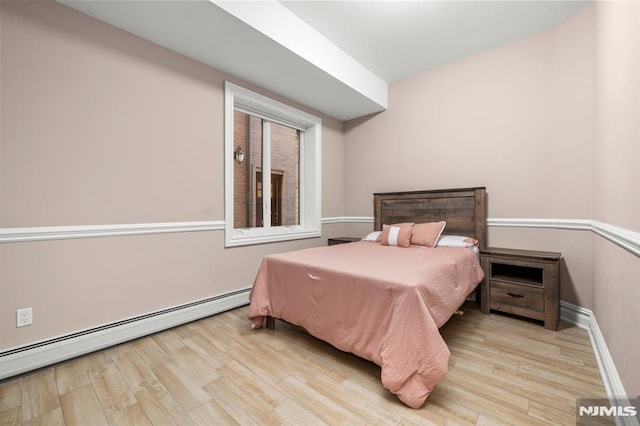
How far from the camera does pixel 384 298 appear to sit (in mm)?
1564

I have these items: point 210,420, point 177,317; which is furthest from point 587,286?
point 177,317

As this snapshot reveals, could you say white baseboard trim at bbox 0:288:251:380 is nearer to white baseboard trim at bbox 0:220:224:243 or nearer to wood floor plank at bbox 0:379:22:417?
wood floor plank at bbox 0:379:22:417

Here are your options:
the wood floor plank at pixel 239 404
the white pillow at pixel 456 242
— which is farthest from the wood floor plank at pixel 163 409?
the white pillow at pixel 456 242

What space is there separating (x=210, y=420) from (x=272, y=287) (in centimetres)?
102

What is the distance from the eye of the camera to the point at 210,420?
1.31 meters

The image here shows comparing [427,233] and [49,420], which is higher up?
[427,233]

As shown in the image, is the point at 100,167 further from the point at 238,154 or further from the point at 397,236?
the point at 397,236

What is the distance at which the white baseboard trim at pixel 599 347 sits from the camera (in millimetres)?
1339

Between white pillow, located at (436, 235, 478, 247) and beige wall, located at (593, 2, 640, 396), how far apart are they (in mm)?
917

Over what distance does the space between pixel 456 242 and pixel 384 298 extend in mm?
1618

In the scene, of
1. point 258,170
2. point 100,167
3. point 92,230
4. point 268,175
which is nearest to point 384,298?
point 92,230

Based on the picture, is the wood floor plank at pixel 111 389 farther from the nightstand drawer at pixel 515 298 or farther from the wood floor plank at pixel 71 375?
the nightstand drawer at pixel 515 298

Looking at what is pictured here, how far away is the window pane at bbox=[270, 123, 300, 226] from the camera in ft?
12.4

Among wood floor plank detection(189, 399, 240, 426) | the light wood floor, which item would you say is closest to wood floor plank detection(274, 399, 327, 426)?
the light wood floor
